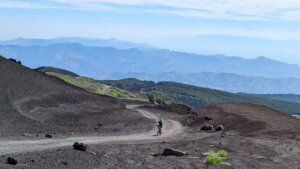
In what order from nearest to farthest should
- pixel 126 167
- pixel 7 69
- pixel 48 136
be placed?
pixel 126 167, pixel 48 136, pixel 7 69

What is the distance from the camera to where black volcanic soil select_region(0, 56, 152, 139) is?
151ft

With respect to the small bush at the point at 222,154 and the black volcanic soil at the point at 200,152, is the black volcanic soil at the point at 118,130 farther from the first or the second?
the small bush at the point at 222,154

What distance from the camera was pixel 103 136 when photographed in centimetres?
4412

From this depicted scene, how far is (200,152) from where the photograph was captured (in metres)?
34.8

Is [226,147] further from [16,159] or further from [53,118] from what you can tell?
[53,118]

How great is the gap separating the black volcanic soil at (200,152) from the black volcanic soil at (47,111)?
8225 millimetres

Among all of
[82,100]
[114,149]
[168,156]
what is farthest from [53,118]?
[168,156]

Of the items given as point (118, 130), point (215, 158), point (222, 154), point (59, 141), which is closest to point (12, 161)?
point (215, 158)

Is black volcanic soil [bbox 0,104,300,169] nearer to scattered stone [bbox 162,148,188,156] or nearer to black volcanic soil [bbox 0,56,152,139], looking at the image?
scattered stone [bbox 162,148,188,156]

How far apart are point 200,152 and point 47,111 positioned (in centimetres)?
2603

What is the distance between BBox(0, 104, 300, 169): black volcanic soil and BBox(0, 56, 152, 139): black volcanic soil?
822cm

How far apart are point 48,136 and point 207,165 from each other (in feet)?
49.4

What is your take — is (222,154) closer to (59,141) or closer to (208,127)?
(59,141)

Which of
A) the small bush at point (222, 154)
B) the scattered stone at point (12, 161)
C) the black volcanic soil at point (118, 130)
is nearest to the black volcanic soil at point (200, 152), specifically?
the black volcanic soil at point (118, 130)
